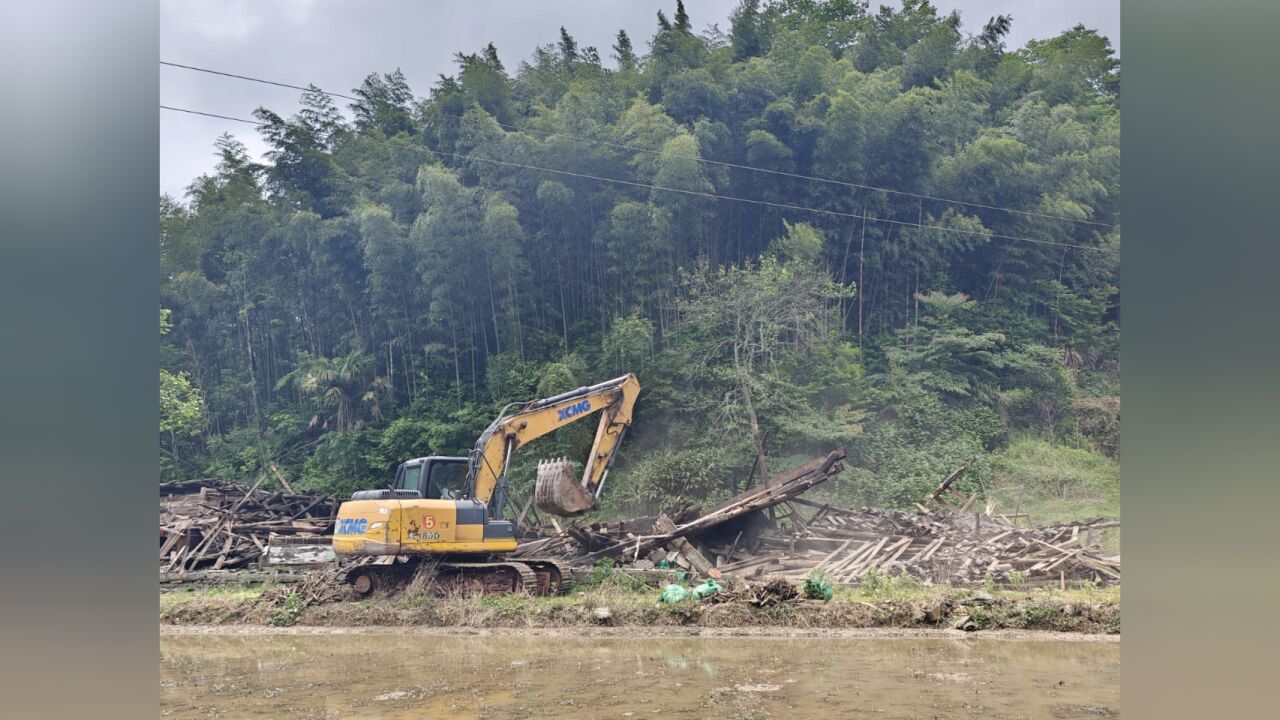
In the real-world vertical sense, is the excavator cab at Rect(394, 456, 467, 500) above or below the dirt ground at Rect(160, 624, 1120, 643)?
above

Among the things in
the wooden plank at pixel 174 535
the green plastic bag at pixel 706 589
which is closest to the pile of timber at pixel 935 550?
the green plastic bag at pixel 706 589

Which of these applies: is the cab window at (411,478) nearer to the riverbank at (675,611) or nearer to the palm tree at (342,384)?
the riverbank at (675,611)

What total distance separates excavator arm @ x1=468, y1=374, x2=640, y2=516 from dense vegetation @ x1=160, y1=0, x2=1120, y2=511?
257 centimetres

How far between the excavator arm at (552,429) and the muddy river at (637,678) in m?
1.92

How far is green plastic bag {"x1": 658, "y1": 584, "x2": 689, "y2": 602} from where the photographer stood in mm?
11008

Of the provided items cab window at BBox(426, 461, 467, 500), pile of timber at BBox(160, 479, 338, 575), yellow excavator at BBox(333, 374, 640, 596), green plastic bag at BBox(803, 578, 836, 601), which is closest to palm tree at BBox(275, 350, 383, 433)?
pile of timber at BBox(160, 479, 338, 575)

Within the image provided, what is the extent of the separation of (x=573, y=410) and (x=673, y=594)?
8.48 ft

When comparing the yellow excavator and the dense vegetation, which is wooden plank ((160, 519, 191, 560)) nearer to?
the dense vegetation

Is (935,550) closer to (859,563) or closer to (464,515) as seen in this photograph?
(859,563)

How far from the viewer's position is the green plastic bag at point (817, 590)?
10.8 meters

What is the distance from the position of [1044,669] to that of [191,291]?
15341mm
